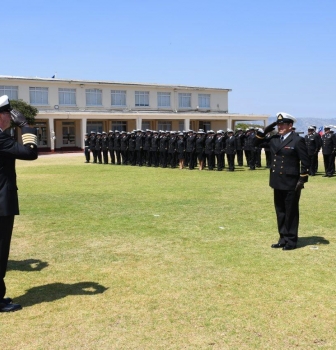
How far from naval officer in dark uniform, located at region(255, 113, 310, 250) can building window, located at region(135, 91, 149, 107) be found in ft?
156

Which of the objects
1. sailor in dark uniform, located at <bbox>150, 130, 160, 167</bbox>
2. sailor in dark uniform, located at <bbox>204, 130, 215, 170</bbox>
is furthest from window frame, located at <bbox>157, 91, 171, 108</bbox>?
sailor in dark uniform, located at <bbox>204, 130, 215, 170</bbox>

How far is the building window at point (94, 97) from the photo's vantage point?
169 ft

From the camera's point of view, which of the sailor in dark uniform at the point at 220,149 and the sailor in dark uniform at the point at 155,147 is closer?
the sailor in dark uniform at the point at 220,149

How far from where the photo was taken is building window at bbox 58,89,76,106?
49625mm

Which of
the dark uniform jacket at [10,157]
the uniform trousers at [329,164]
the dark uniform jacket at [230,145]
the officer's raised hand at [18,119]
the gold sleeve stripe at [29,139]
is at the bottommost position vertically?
the uniform trousers at [329,164]

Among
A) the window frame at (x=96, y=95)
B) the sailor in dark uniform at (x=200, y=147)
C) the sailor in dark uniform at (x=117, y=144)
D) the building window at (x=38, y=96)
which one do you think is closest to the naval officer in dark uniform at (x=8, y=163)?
the sailor in dark uniform at (x=200, y=147)

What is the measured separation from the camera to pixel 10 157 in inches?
202

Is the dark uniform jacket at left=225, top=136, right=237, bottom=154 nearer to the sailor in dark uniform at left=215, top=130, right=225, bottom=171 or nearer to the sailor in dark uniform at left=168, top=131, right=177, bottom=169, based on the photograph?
the sailor in dark uniform at left=215, top=130, right=225, bottom=171

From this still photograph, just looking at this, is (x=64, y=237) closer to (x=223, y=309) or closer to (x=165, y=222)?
(x=165, y=222)

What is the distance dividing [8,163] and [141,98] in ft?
166

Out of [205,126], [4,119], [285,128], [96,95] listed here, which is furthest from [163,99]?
[4,119]

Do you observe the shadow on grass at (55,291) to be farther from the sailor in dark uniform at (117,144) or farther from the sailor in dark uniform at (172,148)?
the sailor in dark uniform at (117,144)

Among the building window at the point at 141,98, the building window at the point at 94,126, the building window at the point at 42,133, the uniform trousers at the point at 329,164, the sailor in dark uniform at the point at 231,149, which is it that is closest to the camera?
the uniform trousers at the point at 329,164

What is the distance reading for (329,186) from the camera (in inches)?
607
